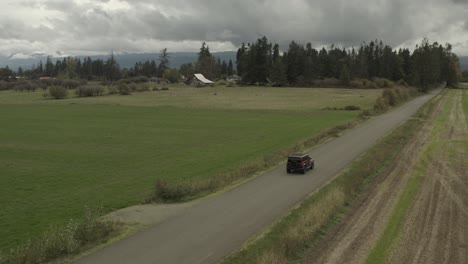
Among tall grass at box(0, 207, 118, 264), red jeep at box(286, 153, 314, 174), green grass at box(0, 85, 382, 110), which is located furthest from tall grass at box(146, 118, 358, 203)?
green grass at box(0, 85, 382, 110)

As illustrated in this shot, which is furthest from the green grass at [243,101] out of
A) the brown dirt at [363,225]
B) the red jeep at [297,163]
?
the brown dirt at [363,225]

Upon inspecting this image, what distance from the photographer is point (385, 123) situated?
68.8m

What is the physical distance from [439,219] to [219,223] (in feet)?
36.6

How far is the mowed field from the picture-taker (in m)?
26.3

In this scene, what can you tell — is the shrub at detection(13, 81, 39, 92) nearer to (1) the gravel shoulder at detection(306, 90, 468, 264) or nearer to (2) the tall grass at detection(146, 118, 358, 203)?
(2) the tall grass at detection(146, 118, 358, 203)

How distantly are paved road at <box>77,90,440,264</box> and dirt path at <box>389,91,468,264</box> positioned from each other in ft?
21.0

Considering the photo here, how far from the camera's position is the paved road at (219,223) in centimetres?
1783

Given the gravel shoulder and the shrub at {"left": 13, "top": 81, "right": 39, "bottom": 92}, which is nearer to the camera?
the gravel shoulder

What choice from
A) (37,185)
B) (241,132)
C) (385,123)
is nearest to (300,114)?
(385,123)

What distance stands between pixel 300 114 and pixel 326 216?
66598mm

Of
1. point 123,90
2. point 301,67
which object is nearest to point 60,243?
point 123,90

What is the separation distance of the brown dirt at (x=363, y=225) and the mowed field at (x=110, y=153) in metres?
11.8

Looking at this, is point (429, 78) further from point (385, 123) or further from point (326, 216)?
point (326, 216)

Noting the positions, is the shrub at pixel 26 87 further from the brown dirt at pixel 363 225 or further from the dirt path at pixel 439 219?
the brown dirt at pixel 363 225
